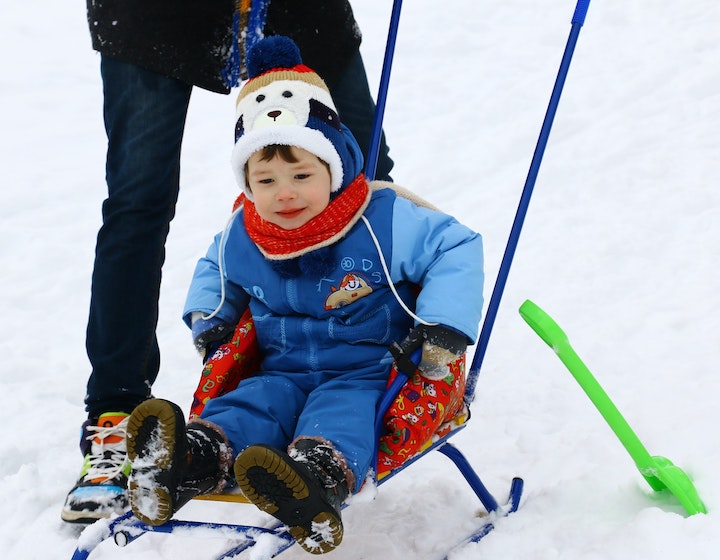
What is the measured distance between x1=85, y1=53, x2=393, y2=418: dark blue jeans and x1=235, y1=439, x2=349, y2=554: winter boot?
889mm

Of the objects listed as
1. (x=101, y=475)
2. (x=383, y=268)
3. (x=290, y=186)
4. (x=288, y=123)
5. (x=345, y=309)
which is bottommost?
(x=101, y=475)

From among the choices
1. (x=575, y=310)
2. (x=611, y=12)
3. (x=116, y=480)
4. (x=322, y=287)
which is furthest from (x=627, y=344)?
(x=611, y=12)

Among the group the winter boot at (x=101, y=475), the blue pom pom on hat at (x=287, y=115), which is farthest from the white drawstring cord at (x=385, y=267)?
the winter boot at (x=101, y=475)

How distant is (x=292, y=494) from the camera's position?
1581 millimetres

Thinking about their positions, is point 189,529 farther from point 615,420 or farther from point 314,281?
point 615,420

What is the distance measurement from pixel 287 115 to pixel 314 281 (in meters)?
0.39

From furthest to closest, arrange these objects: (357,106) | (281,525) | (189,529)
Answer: (357,106), (281,525), (189,529)

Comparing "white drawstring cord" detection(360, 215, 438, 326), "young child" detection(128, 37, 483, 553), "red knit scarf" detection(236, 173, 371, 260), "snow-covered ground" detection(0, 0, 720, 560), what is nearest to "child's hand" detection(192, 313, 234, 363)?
"young child" detection(128, 37, 483, 553)

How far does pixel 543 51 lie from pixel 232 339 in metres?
4.38

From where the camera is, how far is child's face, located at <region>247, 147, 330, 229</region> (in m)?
2.01

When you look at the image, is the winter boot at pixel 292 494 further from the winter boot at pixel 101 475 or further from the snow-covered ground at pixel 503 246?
the winter boot at pixel 101 475

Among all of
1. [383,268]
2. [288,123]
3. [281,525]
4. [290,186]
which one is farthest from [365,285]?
[281,525]

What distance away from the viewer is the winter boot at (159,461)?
1.66 metres

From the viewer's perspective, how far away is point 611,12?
6219 millimetres
